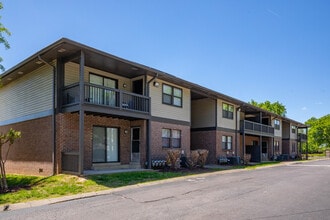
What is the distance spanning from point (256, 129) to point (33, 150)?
2264cm

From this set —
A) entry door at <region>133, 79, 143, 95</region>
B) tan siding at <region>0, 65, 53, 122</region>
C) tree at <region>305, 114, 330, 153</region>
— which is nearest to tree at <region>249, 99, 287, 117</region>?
tree at <region>305, 114, 330, 153</region>

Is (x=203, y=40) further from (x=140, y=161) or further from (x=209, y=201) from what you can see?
(x=209, y=201)

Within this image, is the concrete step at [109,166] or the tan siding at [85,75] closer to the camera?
the tan siding at [85,75]

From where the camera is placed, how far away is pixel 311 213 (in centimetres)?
721

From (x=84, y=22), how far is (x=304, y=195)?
39.0 ft

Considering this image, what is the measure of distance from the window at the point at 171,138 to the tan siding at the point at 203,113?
4.87 metres

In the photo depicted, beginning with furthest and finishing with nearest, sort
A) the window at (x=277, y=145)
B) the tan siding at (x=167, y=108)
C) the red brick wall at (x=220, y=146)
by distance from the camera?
the window at (x=277, y=145) → the red brick wall at (x=220, y=146) → the tan siding at (x=167, y=108)

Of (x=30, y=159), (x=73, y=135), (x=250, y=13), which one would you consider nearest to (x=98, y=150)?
(x=73, y=135)

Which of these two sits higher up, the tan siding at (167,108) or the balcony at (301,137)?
the tan siding at (167,108)

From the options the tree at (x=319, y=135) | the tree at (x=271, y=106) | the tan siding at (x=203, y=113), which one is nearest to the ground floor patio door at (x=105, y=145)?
the tan siding at (x=203, y=113)

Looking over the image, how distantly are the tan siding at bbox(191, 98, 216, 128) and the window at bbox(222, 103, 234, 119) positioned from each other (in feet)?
5.62

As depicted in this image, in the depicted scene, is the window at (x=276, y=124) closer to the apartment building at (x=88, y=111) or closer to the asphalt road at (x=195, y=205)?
the apartment building at (x=88, y=111)

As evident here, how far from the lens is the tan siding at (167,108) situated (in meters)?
19.2

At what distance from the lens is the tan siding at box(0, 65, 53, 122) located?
52.6ft
